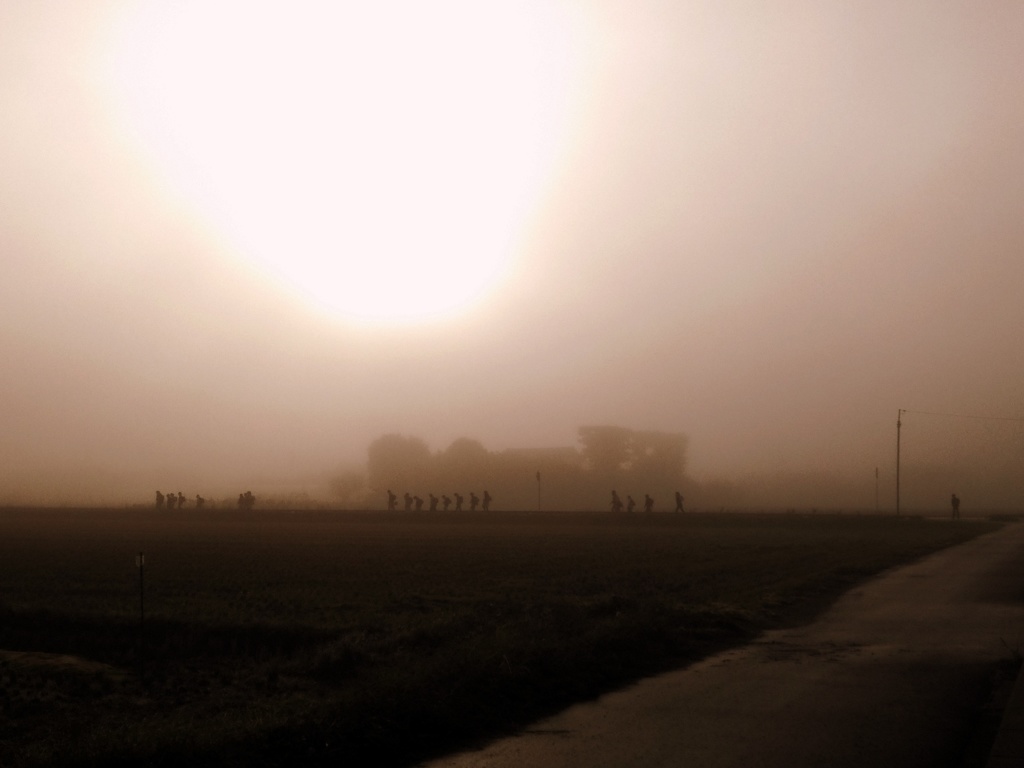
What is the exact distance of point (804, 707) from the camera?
11664mm

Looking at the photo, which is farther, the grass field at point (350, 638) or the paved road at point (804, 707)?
the grass field at point (350, 638)

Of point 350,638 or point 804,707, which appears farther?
point 350,638

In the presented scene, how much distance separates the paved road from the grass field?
78 cm

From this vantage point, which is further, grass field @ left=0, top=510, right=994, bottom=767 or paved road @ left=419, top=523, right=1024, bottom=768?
grass field @ left=0, top=510, right=994, bottom=767

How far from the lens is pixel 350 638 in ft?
69.4

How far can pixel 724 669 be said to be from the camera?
14.6 m

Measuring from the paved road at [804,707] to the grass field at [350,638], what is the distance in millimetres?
775

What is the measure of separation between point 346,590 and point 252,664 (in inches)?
435

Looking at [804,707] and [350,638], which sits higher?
[804,707]

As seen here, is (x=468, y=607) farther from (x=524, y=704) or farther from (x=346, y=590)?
(x=524, y=704)

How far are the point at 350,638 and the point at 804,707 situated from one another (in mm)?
11777

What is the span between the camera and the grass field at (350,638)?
34.7ft

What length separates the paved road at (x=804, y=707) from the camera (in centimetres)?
954

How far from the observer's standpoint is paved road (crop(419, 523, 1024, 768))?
9539mm
